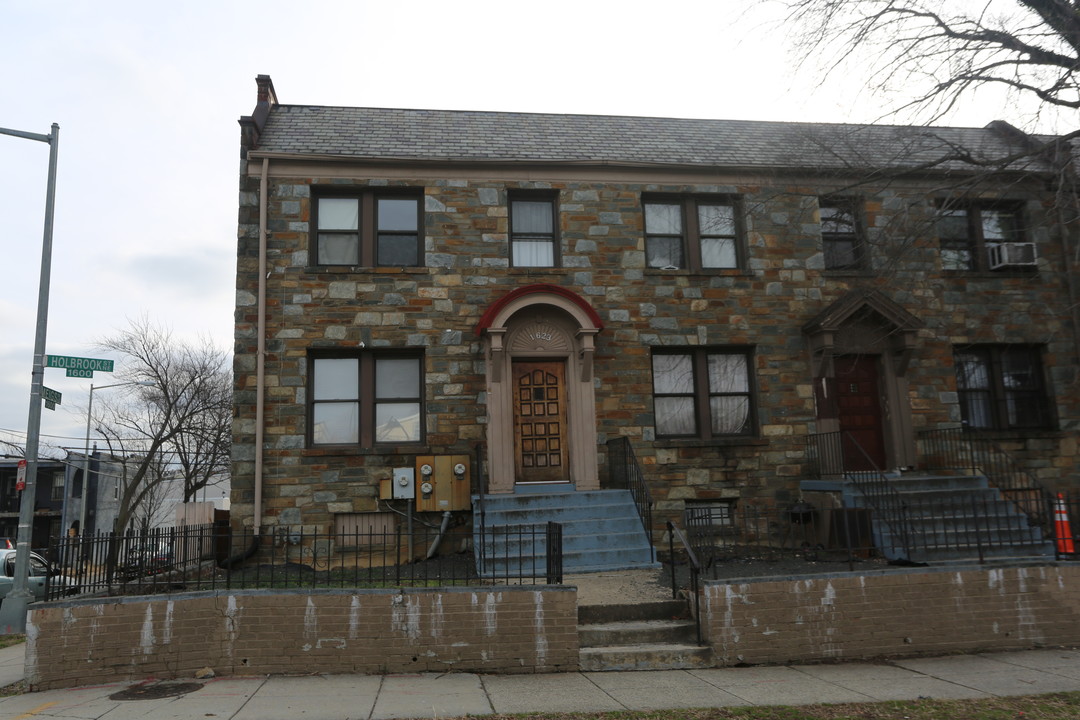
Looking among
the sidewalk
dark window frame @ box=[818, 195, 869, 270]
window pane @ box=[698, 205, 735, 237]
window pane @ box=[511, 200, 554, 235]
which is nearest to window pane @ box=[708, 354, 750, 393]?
window pane @ box=[698, 205, 735, 237]

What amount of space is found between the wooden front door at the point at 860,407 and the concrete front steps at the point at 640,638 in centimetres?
669

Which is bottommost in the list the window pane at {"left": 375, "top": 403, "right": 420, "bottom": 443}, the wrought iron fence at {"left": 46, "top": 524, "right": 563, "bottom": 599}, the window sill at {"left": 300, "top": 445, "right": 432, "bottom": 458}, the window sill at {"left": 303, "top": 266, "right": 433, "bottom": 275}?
the wrought iron fence at {"left": 46, "top": 524, "right": 563, "bottom": 599}

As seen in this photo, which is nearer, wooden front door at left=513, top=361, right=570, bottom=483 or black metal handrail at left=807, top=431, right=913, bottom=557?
black metal handrail at left=807, top=431, right=913, bottom=557

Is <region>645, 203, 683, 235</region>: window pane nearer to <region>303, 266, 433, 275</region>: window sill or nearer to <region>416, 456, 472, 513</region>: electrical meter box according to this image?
<region>303, 266, 433, 275</region>: window sill

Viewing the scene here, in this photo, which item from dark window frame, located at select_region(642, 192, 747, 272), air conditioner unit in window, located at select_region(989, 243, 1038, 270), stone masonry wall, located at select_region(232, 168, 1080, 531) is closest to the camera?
stone masonry wall, located at select_region(232, 168, 1080, 531)

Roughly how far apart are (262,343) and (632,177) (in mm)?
6822

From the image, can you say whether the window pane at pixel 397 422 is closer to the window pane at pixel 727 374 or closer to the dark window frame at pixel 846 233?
the window pane at pixel 727 374

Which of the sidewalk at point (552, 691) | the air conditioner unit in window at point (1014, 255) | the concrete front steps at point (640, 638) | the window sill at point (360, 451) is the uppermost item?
the air conditioner unit in window at point (1014, 255)

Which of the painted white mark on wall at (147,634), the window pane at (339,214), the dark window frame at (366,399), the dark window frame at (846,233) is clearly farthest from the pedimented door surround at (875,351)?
the painted white mark on wall at (147,634)

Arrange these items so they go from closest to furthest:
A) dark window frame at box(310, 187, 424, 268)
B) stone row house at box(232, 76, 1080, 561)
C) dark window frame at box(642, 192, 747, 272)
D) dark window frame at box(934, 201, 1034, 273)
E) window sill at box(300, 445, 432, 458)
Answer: window sill at box(300, 445, 432, 458) < stone row house at box(232, 76, 1080, 561) < dark window frame at box(310, 187, 424, 268) < dark window frame at box(642, 192, 747, 272) < dark window frame at box(934, 201, 1034, 273)

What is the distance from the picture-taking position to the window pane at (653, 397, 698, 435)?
44.3 ft

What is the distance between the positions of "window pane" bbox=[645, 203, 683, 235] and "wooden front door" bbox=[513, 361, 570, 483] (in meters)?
3.06

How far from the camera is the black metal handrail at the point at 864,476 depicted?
10.2 metres

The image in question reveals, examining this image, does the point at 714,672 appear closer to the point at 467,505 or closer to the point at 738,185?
the point at 467,505
